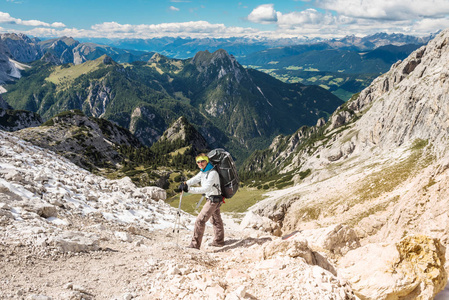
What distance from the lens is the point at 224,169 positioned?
14.2m

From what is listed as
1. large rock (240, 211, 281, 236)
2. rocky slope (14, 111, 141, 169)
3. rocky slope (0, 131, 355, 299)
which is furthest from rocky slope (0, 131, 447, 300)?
rocky slope (14, 111, 141, 169)

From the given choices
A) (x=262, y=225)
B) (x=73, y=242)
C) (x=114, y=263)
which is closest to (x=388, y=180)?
(x=262, y=225)

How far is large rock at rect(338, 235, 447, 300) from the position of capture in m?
8.05

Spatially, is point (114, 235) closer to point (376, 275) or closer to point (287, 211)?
point (376, 275)

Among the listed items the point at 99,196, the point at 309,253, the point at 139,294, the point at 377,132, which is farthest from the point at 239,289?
the point at 377,132

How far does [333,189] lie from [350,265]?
46239 mm

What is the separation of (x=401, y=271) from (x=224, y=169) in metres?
8.46

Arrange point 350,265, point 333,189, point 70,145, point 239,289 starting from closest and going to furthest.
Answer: point 239,289
point 350,265
point 333,189
point 70,145

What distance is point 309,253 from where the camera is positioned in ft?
33.0

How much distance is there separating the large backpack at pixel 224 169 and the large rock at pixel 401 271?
664 cm

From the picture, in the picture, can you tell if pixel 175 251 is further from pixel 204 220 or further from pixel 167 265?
pixel 167 265

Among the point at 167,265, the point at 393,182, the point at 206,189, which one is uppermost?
the point at 206,189

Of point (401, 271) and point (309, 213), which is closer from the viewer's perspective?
point (401, 271)

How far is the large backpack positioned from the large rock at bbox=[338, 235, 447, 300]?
6.64 meters
